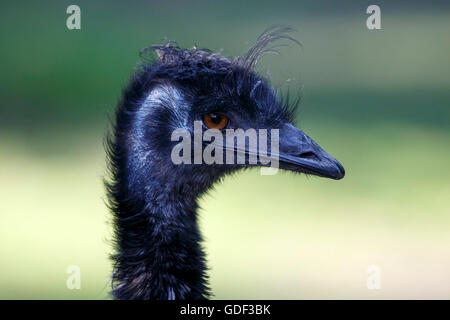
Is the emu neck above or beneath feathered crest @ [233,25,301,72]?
beneath

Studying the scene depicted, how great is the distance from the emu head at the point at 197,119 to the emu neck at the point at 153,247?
0.06 m

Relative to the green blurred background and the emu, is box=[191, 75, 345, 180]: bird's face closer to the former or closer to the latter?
the emu

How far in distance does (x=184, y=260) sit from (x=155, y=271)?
0.11 meters

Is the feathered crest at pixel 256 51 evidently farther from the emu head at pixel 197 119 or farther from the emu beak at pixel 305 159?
the emu beak at pixel 305 159

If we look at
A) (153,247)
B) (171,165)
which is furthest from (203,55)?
(153,247)

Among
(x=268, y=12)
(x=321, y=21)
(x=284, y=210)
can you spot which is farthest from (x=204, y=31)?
(x=284, y=210)

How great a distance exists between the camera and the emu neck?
2.74m

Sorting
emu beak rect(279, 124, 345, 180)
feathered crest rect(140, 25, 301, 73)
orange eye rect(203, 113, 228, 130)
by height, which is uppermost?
feathered crest rect(140, 25, 301, 73)

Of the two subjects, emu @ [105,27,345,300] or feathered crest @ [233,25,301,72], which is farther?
feathered crest @ [233,25,301,72]

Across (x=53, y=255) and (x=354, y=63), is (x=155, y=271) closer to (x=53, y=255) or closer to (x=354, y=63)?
(x=53, y=255)

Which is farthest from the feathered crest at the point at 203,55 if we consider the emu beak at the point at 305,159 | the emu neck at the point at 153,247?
the emu neck at the point at 153,247

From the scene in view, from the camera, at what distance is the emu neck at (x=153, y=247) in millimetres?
2738

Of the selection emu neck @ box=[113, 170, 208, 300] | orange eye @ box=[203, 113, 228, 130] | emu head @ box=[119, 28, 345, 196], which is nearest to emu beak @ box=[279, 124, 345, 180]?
emu head @ box=[119, 28, 345, 196]

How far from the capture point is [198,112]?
9.07 ft
